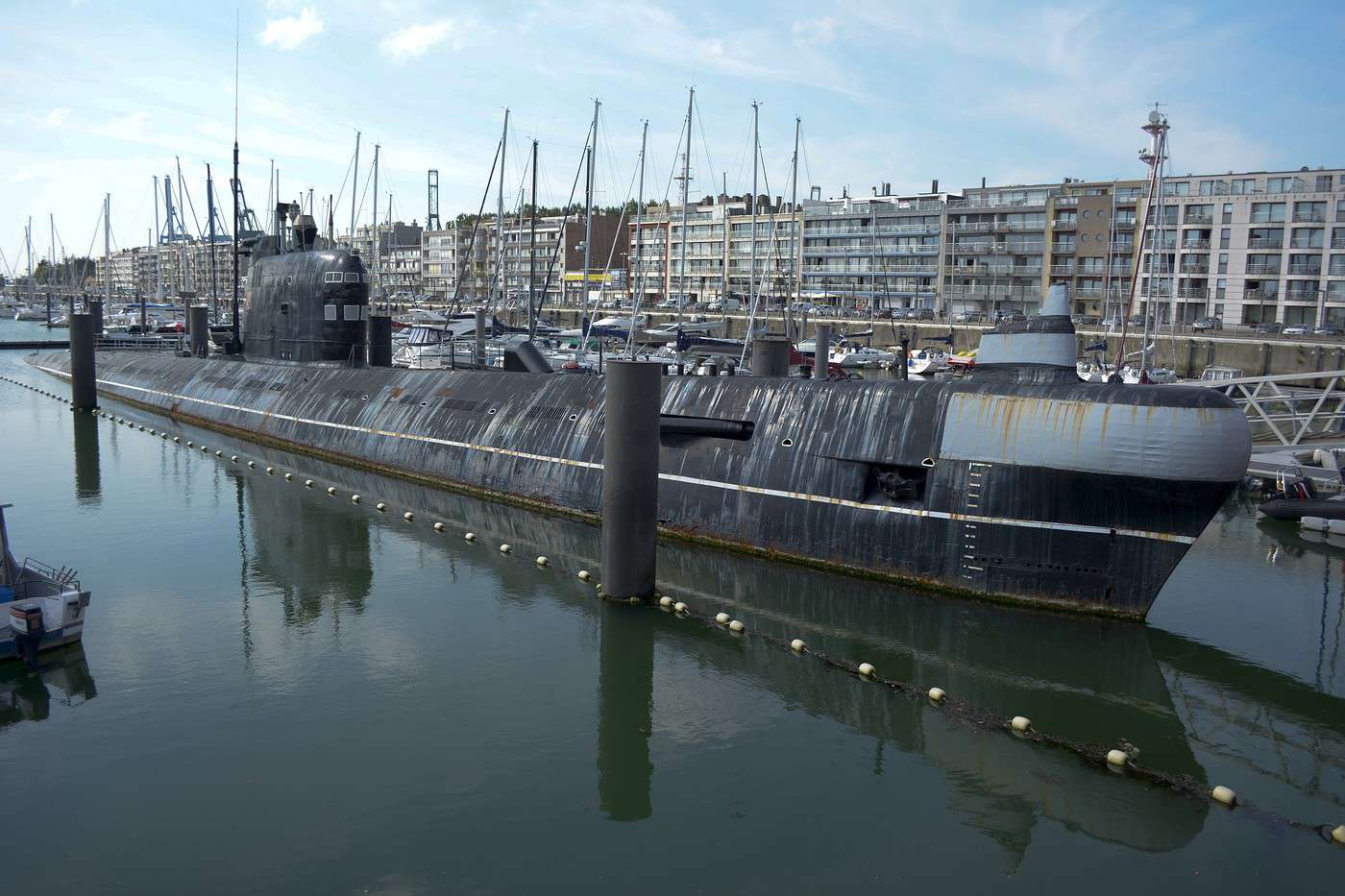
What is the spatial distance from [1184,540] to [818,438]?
6211 mm

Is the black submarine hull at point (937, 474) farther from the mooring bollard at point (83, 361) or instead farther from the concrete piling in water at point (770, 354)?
the mooring bollard at point (83, 361)

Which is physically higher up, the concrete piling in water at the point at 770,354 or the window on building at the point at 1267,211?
the window on building at the point at 1267,211

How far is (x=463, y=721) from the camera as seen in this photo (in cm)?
1208

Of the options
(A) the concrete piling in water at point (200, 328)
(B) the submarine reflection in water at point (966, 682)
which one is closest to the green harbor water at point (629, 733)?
(B) the submarine reflection in water at point (966, 682)

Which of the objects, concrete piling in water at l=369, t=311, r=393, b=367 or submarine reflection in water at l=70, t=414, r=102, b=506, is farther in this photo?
concrete piling in water at l=369, t=311, r=393, b=367

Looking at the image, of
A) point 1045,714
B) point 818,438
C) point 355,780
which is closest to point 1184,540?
point 1045,714

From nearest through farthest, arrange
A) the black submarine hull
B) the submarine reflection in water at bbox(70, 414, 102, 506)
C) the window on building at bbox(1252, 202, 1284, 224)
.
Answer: the black submarine hull, the submarine reflection in water at bbox(70, 414, 102, 506), the window on building at bbox(1252, 202, 1284, 224)

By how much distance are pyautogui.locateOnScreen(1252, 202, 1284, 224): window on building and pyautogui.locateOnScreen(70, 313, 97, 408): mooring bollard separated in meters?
63.2

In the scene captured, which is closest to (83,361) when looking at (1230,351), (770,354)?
(770,354)

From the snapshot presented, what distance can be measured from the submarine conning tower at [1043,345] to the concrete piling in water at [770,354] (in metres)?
6.55

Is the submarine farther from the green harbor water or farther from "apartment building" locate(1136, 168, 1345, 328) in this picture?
"apartment building" locate(1136, 168, 1345, 328)

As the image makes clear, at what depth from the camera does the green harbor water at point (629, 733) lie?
30.3 ft

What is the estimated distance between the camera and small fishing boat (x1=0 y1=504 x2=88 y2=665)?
13156 mm

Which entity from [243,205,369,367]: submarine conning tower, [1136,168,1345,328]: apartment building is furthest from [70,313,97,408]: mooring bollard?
[1136,168,1345,328]: apartment building
